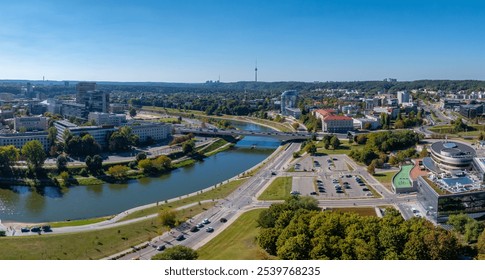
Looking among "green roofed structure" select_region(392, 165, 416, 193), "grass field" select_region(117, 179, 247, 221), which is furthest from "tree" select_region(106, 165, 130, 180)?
"green roofed structure" select_region(392, 165, 416, 193)

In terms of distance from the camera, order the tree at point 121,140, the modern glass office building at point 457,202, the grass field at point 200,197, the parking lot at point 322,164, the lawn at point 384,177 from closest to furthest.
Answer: the modern glass office building at point 457,202
the grass field at point 200,197
the lawn at point 384,177
the parking lot at point 322,164
the tree at point 121,140

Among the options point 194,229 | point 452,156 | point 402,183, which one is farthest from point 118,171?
point 452,156

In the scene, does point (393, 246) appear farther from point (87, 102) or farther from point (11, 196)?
point (87, 102)

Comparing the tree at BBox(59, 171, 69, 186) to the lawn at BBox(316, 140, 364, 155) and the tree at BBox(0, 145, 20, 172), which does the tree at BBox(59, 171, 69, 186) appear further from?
the lawn at BBox(316, 140, 364, 155)

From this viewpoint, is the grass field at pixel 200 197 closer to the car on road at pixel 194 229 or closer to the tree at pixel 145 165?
the car on road at pixel 194 229

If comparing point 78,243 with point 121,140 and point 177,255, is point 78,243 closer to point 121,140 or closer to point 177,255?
point 177,255

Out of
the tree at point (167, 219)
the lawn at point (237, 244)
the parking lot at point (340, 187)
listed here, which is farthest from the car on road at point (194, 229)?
the parking lot at point (340, 187)
